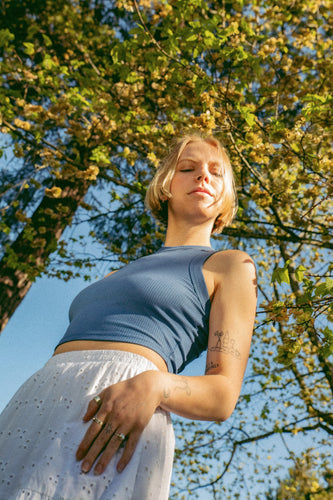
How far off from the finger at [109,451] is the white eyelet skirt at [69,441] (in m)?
0.02

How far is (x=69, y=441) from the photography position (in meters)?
1.00

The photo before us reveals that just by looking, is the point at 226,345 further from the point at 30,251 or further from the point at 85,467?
the point at 30,251

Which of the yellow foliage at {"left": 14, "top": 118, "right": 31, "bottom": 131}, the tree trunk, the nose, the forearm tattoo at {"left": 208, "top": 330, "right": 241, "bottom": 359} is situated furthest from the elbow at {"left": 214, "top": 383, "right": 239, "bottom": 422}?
the tree trunk

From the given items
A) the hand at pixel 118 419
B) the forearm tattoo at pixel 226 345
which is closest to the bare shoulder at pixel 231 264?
the forearm tattoo at pixel 226 345

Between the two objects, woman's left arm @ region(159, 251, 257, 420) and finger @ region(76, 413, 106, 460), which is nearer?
finger @ region(76, 413, 106, 460)

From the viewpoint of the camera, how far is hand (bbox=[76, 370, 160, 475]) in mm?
977

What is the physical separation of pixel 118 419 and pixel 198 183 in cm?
120

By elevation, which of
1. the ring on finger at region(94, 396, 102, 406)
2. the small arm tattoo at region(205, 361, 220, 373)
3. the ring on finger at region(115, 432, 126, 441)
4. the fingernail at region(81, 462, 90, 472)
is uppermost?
the small arm tattoo at region(205, 361, 220, 373)

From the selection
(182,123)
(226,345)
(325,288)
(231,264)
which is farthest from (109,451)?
(182,123)

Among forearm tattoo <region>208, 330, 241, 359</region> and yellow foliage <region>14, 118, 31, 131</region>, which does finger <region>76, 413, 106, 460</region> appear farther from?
yellow foliage <region>14, 118, 31, 131</region>

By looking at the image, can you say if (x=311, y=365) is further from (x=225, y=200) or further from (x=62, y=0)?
(x=62, y=0)

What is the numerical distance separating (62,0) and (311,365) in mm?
6693

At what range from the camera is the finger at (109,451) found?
0.96 meters

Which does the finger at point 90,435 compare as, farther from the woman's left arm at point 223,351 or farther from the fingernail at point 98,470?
the woman's left arm at point 223,351
